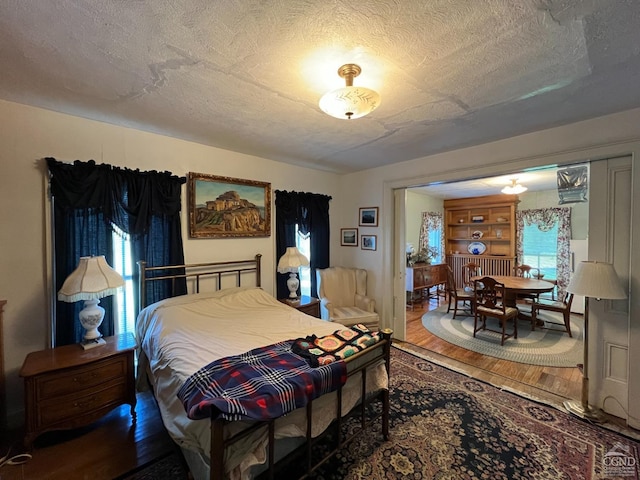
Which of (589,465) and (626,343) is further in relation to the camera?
(626,343)

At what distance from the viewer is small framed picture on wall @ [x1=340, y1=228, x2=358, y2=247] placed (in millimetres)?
4371

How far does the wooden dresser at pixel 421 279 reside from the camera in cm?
574

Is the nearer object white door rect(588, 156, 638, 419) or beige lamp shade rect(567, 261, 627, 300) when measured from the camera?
beige lamp shade rect(567, 261, 627, 300)

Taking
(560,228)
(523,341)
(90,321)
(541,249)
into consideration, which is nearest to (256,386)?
(90,321)

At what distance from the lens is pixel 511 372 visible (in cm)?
301

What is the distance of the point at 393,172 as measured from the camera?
3.85 m

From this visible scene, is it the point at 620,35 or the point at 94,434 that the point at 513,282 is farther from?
the point at 94,434

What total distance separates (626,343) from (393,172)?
290 centimetres

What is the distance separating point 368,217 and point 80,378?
3.64 metres

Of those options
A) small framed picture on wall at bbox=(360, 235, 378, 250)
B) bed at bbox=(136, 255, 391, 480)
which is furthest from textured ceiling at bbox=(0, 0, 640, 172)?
small framed picture on wall at bbox=(360, 235, 378, 250)

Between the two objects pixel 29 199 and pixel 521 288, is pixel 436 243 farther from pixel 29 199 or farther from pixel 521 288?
pixel 29 199

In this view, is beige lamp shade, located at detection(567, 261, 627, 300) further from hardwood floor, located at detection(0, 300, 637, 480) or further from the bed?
the bed

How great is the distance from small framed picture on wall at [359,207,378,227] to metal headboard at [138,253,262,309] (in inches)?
69.0

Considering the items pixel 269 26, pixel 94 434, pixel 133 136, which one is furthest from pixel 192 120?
pixel 94 434
